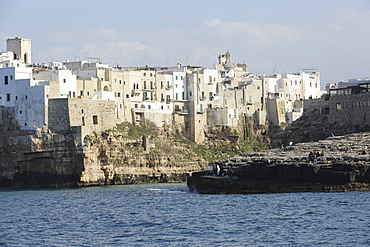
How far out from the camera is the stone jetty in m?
55.8

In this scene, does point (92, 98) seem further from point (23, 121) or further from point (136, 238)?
point (136, 238)

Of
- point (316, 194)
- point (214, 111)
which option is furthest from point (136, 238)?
point (214, 111)

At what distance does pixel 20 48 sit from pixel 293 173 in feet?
152

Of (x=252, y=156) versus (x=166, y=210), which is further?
(x=252, y=156)

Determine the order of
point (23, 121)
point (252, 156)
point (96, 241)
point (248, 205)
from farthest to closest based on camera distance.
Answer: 1. point (23, 121)
2. point (252, 156)
3. point (248, 205)
4. point (96, 241)

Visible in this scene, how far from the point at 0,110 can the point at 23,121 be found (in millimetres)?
2951

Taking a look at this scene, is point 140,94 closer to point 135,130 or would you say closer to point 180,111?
point 135,130

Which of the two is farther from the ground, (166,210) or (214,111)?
(214,111)

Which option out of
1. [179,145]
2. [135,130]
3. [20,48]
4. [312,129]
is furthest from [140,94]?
[312,129]

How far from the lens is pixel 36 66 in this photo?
3627 inches

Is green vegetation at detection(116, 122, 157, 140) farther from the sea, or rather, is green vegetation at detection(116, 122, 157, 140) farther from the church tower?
the sea

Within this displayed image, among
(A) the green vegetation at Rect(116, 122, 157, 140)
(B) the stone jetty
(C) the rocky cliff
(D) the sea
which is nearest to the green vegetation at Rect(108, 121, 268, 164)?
(A) the green vegetation at Rect(116, 122, 157, 140)

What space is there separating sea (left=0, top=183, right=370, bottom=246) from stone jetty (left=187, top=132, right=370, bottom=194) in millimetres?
1162

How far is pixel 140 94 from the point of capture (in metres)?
93.1
